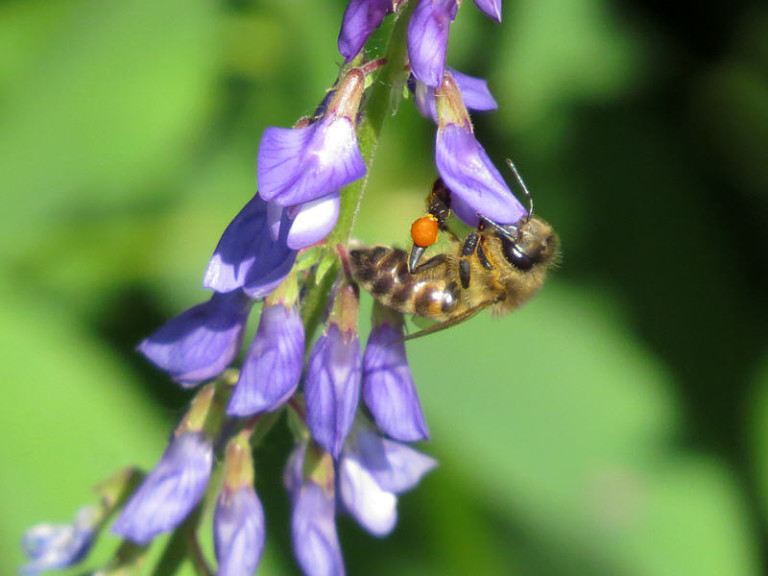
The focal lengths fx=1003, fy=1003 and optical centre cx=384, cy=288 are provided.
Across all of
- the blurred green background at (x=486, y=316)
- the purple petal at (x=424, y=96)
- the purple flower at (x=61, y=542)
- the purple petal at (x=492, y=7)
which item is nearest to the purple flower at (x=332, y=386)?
the purple petal at (x=424, y=96)

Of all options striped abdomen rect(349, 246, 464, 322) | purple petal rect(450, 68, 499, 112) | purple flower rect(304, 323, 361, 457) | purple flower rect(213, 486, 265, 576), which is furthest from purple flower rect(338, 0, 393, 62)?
purple flower rect(213, 486, 265, 576)

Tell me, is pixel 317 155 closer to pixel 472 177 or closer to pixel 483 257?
pixel 472 177

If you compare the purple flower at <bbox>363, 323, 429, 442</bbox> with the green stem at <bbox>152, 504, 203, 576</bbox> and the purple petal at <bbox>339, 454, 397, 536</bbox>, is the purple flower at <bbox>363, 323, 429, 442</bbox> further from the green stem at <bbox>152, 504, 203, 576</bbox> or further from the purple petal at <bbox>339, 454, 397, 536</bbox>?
the green stem at <bbox>152, 504, 203, 576</bbox>


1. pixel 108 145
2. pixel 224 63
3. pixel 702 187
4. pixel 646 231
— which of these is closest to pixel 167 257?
pixel 108 145

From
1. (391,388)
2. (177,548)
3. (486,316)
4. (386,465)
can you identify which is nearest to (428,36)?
(391,388)

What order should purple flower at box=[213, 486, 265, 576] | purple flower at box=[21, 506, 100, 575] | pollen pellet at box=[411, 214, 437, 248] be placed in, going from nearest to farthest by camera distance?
pollen pellet at box=[411, 214, 437, 248] → purple flower at box=[213, 486, 265, 576] → purple flower at box=[21, 506, 100, 575]

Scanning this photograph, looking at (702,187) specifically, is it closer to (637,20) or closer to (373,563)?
(637,20)

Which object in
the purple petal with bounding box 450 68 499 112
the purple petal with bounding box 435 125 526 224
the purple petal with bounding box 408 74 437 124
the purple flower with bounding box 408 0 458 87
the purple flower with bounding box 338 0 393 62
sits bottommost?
the purple petal with bounding box 435 125 526 224

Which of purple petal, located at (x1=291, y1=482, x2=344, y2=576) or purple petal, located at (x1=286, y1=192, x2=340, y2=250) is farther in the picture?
purple petal, located at (x1=291, y1=482, x2=344, y2=576)
